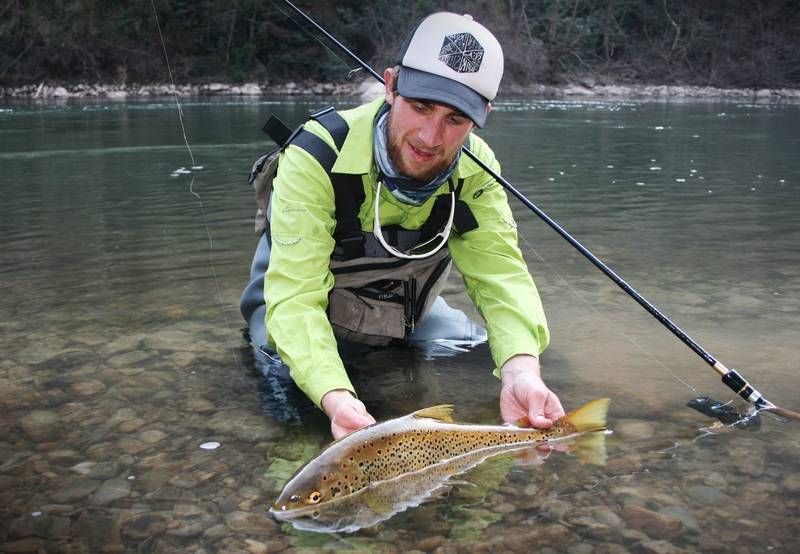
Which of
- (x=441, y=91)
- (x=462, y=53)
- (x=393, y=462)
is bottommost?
(x=393, y=462)

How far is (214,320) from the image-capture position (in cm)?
520

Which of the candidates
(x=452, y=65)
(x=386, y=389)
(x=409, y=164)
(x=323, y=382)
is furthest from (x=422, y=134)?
(x=386, y=389)

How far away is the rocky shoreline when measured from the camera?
134ft

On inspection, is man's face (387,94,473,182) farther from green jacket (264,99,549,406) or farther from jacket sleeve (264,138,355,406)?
jacket sleeve (264,138,355,406)

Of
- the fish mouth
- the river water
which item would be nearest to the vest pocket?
the river water

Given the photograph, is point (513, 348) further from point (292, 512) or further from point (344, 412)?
point (292, 512)

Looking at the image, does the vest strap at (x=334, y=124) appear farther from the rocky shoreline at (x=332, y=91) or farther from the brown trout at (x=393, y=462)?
the rocky shoreline at (x=332, y=91)

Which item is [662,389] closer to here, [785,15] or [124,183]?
[124,183]

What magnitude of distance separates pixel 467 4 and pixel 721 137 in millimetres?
33553

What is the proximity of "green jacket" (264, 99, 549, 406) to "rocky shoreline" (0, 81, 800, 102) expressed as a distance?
36.6m

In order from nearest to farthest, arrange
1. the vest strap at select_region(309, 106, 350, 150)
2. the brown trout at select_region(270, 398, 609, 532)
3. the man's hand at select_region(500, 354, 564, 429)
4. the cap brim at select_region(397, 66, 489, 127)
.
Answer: the brown trout at select_region(270, 398, 609, 532) → the cap brim at select_region(397, 66, 489, 127) → the man's hand at select_region(500, 354, 564, 429) → the vest strap at select_region(309, 106, 350, 150)

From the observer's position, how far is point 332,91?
44781 mm

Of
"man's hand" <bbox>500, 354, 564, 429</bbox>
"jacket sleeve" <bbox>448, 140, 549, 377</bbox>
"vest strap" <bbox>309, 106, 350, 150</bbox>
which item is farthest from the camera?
"jacket sleeve" <bbox>448, 140, 549, 377</bbox>

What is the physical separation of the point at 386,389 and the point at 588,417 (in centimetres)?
111
